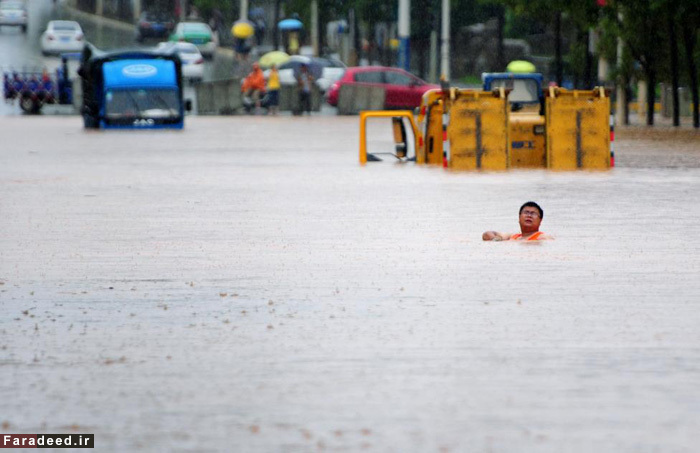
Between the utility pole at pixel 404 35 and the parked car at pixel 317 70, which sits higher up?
the utility pole at pixel 404 35

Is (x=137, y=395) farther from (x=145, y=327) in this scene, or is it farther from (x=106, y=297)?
(x=106, y=297)

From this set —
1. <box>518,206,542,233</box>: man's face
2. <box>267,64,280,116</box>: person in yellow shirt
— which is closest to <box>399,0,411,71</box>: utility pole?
<box>267,64,280,116</box>: person in yellow shirt

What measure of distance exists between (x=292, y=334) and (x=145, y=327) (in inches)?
33.5

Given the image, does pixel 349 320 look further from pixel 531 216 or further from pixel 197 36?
pixel 197 36

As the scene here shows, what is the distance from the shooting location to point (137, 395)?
7.51 meters

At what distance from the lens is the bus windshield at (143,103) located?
136 feet

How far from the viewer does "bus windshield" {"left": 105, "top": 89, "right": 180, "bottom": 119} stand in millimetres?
41344

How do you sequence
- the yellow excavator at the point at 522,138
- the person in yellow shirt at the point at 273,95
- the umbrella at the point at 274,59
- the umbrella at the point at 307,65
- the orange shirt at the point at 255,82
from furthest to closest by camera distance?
the umbrella at the point at 274,59
the umbrella at the point at 307,65
the orange shirt at the point at 255,82
the person in yellow shirt at the point at 273,95
the yellow excavator at the point at 522,138

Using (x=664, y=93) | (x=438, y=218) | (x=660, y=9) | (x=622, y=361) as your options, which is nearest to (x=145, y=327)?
(x=622, y=361)

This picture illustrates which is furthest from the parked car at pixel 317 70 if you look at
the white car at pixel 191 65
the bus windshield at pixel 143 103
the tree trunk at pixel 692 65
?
the tree trunk at pixel 692 65

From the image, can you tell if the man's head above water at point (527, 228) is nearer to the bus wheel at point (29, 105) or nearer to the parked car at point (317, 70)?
the bus wheel at point (29, 105)

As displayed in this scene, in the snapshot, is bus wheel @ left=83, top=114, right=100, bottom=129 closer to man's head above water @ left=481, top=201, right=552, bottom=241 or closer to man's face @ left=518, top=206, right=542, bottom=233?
man's head above water @ left=481, top=201, right=552, bottom=241

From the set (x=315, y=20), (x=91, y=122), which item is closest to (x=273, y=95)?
(x=91, y=122)

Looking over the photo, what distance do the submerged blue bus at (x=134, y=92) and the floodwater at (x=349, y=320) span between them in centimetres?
2074
